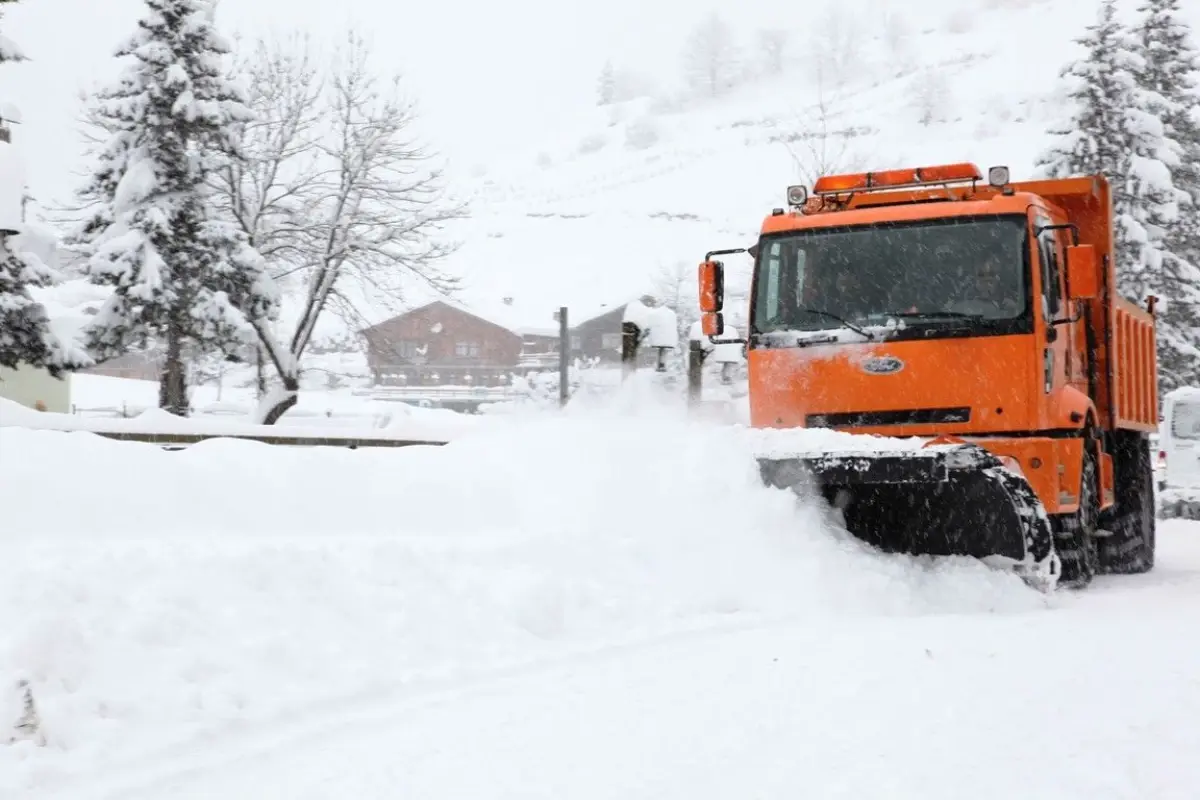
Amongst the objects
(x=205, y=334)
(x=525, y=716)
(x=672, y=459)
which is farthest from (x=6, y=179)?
(x=525, y=716)

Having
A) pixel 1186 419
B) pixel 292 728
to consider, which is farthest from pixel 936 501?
pixel 1186 419

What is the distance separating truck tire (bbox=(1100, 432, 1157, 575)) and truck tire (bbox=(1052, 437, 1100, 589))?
1508 millimetres

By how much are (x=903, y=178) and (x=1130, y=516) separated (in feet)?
13.5

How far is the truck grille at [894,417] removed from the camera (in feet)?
28.9

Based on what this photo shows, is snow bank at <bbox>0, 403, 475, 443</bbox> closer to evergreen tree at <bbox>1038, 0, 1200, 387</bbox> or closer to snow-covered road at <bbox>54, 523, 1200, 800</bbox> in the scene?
snow-covered road at <bbox>54, 523, 1200, 800</bbox>

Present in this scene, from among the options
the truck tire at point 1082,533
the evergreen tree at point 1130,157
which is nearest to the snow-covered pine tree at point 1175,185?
the evergreen tree at point 1130,157

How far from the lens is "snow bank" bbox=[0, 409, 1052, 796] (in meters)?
4.91

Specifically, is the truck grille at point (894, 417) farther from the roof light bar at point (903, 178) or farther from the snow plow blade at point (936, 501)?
the roof light bar at point (903, 178)

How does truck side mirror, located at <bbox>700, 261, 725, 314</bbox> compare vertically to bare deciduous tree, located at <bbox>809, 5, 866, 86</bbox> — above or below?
below

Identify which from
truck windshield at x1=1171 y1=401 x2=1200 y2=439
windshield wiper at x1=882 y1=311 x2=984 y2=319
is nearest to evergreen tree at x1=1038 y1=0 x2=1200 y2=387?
truck windshield at x1=1171 y1=401 x2=1200 y2=439

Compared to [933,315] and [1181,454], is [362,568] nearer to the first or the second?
[933,315]

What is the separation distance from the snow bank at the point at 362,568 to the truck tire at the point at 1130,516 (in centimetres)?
347

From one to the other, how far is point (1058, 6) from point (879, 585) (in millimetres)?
149020

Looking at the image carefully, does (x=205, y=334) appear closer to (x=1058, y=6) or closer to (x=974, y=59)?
(x=974, y=59)
